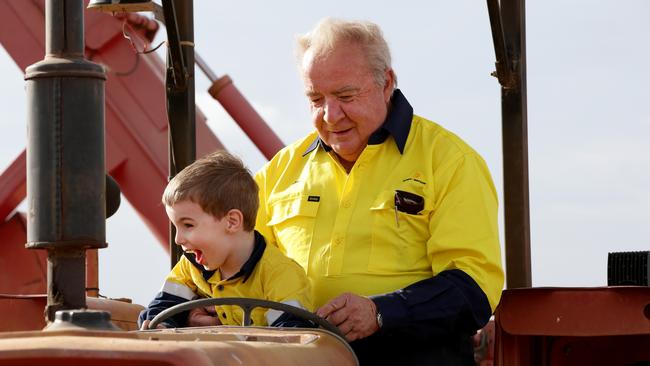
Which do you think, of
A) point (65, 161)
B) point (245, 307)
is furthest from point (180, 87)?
point (65, 161)

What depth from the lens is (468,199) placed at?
12.8 ft

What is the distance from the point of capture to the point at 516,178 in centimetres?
484

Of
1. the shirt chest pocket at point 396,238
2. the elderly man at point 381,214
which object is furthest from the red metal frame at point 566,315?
the shirt chest pocket at point 396,238

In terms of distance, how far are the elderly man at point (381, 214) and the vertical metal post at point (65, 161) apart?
90cm

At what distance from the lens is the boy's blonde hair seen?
12.2 feet

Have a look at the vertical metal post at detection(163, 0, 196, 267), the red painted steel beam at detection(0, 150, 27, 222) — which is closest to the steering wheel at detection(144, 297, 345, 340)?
the vertical metal post at detection(163, 0, 196, 267)

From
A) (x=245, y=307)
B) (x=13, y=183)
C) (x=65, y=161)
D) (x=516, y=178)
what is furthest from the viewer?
(x=13, y=183)

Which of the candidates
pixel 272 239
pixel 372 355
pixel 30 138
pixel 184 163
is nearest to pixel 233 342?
pixel 30 138

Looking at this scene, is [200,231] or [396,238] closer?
[200,231]

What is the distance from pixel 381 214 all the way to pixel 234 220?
42 cm

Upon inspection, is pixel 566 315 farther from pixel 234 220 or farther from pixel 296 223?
pixel 234 220

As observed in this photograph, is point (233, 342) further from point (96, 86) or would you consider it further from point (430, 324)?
point (430, 324)

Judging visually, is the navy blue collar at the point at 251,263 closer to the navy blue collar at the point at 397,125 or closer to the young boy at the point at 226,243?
the young boy at the point at 226,243

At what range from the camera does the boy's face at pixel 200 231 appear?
3.70 metres
